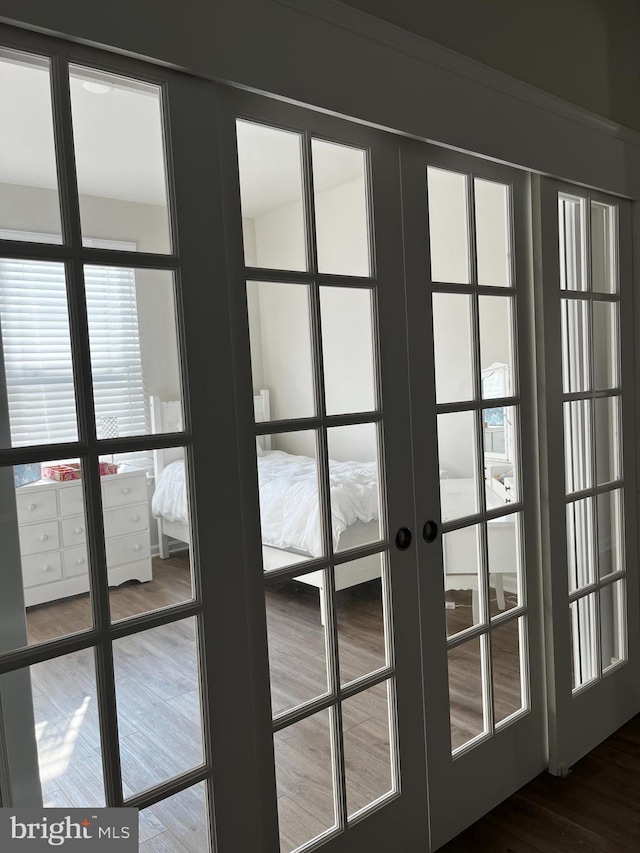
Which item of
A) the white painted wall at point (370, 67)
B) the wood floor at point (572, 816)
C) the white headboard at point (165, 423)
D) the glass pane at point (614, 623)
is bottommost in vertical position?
the wood floor at point (572, 816)

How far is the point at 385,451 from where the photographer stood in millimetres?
1863

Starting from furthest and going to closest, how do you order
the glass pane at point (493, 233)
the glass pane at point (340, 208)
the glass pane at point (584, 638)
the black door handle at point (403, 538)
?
the glass pane at point (584, 638) → the glass pane at point (493, 233) → the black door handle at point (403, 538) → the glass pane at point (340, 208)

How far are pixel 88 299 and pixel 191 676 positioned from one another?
0.83m

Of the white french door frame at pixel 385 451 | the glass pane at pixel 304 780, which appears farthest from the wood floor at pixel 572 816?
the glass pane at pixel 304 780

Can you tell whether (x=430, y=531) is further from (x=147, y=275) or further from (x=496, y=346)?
(x=147, y=275)

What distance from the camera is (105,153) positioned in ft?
4.35

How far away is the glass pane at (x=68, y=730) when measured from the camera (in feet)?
4.11

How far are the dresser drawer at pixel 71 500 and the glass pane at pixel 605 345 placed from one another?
2077mm

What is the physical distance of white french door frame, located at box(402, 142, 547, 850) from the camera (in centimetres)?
194

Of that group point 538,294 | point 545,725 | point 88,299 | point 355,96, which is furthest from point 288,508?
point 545,725

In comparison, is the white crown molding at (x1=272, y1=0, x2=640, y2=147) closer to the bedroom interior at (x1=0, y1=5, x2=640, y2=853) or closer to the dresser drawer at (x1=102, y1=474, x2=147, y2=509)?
the bedroom interior at (x1=0, y1=5, x2=640, y2=853)

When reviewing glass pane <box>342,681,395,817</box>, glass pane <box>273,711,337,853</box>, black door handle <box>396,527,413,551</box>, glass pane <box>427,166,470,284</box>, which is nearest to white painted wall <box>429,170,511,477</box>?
glass pane <box>427,166,470,284</box>

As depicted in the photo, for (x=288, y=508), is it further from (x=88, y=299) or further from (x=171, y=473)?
(x=88, y=299)

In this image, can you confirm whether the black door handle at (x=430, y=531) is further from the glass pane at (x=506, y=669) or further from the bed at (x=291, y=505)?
the glass pane at (x=506, y=669)
